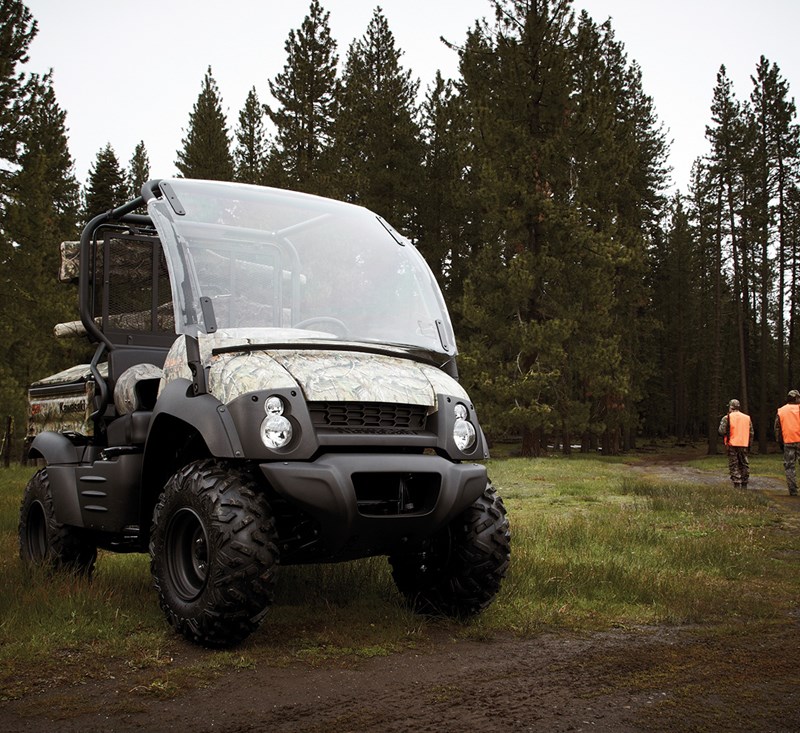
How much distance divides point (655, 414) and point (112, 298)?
6731 centimetres

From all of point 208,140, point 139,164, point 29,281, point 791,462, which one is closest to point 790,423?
point 791,462

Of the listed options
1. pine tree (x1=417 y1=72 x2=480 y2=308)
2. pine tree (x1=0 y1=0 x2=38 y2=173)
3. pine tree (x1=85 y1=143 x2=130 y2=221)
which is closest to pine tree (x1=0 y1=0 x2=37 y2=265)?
pine tree (x1=0 y1=0 x2=38 y2=173)

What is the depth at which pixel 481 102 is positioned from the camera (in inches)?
1277

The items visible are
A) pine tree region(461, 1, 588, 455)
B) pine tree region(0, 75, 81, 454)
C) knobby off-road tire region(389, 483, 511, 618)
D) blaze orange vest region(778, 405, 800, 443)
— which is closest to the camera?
knobby off-road tire region(389, 483, 511, 618)

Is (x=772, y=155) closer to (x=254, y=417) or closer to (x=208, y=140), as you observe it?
(x=208, y=140)

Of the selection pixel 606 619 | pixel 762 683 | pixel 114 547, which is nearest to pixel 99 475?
pixel 114 547

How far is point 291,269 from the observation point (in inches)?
254

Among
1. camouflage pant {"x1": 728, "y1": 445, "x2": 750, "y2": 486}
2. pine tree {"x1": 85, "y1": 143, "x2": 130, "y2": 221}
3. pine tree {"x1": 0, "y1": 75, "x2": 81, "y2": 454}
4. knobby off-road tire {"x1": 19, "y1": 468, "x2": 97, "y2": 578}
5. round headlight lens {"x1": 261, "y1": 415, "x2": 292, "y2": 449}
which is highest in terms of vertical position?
pine tree {"x1": 85, "y1": 143, "x2": 130, "y2": 221}

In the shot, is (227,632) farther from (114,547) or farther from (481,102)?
(481,102)

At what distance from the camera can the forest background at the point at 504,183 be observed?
87.8ft

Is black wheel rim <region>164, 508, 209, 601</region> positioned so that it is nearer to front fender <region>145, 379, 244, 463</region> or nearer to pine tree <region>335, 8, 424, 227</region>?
front fender <region>145, 379, 244, 463</region>

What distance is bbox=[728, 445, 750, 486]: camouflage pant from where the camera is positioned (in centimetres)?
1936

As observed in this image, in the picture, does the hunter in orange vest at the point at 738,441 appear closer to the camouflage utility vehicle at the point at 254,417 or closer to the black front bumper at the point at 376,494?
the camouflage utility vehicle at the point at 254,417

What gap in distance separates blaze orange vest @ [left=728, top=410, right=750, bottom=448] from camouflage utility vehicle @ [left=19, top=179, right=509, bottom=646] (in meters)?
14.9
